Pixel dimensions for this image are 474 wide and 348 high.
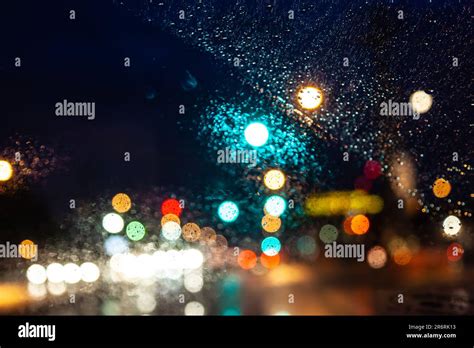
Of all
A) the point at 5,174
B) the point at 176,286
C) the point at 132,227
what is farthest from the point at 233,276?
the point at 5,174

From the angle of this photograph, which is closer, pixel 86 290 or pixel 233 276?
pixel 86 290

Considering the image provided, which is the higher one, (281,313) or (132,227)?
(132,227)

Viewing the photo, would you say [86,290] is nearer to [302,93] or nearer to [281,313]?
[281,313]
